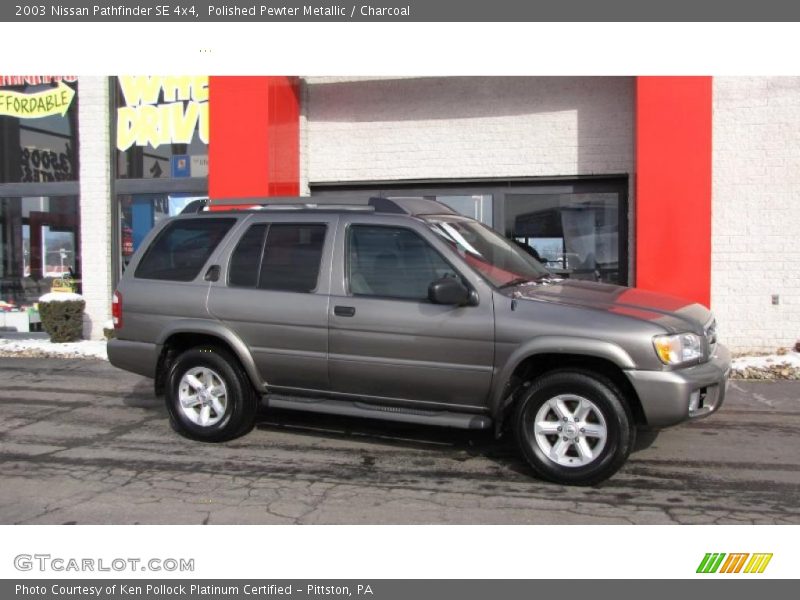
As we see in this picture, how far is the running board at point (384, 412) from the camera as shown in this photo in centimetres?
536

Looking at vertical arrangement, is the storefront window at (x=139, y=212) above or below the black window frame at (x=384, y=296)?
above

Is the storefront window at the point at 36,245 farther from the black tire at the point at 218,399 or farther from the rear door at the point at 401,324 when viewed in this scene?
the rear door at the point at 401,324

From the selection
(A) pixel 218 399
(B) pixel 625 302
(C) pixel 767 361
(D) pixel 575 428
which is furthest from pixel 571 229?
(A) pixel 218 399

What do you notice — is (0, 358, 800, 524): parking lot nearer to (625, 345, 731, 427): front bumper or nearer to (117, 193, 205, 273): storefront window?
(625, 345, 731, 427): front bumper

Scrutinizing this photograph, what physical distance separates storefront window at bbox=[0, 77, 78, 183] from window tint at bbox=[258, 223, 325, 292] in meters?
8.08

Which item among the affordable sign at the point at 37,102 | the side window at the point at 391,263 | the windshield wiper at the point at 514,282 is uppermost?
the affordable sign at the point at 37,102

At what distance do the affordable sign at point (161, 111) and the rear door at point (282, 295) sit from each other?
6.64m

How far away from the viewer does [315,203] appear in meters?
6.16

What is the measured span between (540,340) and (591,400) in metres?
0.52

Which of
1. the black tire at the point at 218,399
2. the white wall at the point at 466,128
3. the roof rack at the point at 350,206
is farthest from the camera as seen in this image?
the white wall at the point at 466,128

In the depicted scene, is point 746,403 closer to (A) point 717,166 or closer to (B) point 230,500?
(A) point 717,166

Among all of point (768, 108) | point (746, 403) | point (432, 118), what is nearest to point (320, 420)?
point (746, 403)

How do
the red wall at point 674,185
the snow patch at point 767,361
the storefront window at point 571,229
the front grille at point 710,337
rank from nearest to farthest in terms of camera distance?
1. the front grille at point 710,337
2. the snow patch at point 767,361
3. the red wall at point 674,185
4. the storefront window at point 571,229

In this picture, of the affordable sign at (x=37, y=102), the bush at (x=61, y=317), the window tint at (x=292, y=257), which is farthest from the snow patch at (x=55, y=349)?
the window tint at (x=292, y=257)
